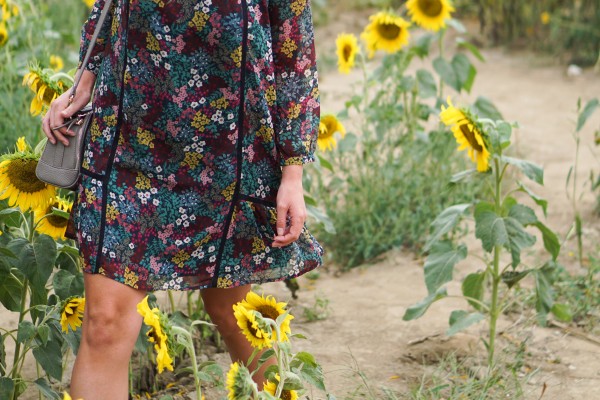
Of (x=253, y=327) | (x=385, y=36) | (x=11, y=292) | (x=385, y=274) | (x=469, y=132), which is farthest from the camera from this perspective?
(x=385, y=36)

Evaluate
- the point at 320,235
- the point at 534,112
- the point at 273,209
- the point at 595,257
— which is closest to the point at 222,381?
the point at 273,209

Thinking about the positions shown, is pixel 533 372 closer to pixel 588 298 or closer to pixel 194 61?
pixel 588 298

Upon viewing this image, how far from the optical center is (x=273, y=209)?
213 cm

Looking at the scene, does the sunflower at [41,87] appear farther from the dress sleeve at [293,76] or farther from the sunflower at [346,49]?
the sunflower at [346,49]

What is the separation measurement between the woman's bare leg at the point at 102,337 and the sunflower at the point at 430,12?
83.8 inches

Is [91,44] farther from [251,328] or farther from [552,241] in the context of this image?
[552,241]

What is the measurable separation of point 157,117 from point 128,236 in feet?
0.80

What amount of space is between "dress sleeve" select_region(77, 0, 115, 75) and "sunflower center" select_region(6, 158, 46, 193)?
0.84 feet

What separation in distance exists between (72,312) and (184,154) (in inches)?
17.5

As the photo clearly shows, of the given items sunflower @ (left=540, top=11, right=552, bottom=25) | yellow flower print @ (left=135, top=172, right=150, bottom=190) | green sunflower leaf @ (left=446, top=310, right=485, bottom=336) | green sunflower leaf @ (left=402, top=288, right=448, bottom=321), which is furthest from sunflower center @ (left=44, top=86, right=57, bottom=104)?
sunflower @ (left=540, top=11, right=552, bottom=25)

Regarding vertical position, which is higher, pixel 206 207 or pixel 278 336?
pixel 206 207

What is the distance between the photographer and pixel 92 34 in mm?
2141

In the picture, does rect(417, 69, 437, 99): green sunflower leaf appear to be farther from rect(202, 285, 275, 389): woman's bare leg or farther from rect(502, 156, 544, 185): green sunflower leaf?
rect(202, 285, 275, 389): woman's bare leg

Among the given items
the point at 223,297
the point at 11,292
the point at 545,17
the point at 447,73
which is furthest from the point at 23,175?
the point at 545,17
